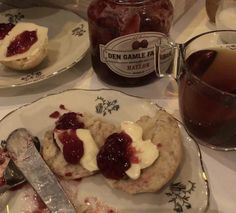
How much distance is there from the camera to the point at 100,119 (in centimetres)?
73

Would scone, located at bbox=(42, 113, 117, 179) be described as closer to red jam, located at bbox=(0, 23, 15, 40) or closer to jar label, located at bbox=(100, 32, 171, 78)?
jar label, located at bbox=(100, 32, 171, 78)

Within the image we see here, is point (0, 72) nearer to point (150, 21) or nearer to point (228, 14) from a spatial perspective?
point (150, 21)

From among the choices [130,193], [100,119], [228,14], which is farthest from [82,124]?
[228,14]

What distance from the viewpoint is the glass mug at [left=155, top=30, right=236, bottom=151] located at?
2.15 feet

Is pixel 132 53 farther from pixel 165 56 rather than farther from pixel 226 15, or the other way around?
pixel 226 15

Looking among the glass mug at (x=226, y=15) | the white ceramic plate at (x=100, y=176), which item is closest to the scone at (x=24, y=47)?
the white ceramic plate at (x=100, y=176)

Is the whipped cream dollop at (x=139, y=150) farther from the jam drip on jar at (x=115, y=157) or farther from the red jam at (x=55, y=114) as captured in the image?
the red jam at (x=55, y=114)

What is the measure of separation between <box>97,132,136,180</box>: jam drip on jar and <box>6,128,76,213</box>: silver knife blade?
76 millimetres

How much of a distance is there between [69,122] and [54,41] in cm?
32

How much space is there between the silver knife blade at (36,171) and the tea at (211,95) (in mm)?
262

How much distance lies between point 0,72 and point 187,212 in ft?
1.66

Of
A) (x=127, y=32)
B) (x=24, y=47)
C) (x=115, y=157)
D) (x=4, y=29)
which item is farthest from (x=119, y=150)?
(x=4, y=29)

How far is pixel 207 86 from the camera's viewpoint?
644 millimetres

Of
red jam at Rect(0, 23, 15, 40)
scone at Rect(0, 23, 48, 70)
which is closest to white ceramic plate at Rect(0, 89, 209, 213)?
scone at Rect(0, 23, 48, 70)
